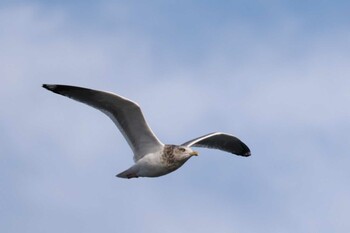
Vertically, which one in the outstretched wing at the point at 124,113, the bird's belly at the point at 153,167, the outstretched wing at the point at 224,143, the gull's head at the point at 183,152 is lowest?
the bird's belly at the point at 153,167

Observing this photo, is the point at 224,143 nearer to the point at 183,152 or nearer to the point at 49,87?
the point at 183,152

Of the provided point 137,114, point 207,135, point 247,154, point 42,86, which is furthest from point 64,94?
point 247,154

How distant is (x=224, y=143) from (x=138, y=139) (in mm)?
5461

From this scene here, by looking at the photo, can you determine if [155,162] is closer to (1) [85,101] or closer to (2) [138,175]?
(2) [138,175]

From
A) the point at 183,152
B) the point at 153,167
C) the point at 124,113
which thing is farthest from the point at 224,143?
the point at 124,113

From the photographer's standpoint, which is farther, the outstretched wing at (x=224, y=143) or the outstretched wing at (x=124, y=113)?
the outstretched wing at (x=224, y=143)

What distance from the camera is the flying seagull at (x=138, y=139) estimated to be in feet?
Answer: 83.6

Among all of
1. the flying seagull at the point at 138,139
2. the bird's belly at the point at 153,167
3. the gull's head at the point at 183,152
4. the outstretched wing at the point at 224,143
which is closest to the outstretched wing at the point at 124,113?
the flying seagull at the point at 138,139

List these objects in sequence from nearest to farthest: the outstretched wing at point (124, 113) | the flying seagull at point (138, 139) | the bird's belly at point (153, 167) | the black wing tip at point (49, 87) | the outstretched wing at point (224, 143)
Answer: the black wing tip at point (49, 87) → the outstretched wing at point (124, 113) → the flying seagull at point (138, 139) → the bird's belly at point (153, 167) → the outstretched wing at point (224, 143)

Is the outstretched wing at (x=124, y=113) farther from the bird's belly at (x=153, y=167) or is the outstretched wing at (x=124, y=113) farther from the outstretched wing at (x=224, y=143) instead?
the outstretched wing at (x=224, y=143)

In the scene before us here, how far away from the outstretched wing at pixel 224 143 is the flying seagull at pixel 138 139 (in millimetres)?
2973

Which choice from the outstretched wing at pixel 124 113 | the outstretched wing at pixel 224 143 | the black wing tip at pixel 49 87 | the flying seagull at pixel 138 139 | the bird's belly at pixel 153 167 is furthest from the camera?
the outstretched wing at pixel 224 143

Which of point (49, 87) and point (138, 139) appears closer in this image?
point (49, 87)

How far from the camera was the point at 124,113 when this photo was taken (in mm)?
26062
